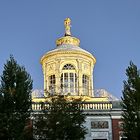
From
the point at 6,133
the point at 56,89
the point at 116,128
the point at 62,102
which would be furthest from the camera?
the point at 56,89

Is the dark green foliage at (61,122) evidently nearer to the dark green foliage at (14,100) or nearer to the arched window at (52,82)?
the dark green foliage at (14,100)

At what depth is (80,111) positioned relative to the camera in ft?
115

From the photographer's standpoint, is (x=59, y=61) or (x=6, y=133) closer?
(x=6, y=133)

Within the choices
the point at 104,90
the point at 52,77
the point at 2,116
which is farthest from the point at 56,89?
the point at 2,116

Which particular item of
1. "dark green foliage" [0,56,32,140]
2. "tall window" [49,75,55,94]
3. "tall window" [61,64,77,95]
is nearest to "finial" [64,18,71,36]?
"tall window" [61,64,77,95]

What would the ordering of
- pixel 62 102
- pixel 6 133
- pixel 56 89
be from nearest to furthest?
pixel 6 133
pixel 62 102
pixel 56 89

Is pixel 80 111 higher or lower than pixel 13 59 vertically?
lower

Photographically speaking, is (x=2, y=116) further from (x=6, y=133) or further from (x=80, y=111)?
(x=80, y=111)

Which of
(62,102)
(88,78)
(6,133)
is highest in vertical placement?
(88,78)

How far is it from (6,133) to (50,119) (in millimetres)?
3391

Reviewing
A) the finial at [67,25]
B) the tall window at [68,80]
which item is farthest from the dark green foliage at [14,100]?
the finial at [67,25]

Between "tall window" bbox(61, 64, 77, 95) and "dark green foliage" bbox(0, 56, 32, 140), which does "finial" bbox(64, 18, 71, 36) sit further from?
"dark green foliage" bbox(0, 56, 32, 140)

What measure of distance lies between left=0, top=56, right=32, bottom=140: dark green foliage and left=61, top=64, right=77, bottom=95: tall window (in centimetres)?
656

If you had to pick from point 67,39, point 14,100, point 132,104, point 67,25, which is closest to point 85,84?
point 67,39
